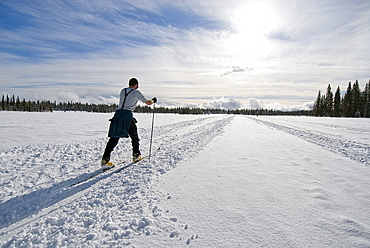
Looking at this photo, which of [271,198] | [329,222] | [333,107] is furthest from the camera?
[333,107]

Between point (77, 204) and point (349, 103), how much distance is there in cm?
7402

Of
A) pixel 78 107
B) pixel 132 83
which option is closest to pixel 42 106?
pixel 78 107

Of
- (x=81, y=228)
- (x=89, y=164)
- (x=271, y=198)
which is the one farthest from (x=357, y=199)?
(x=89, y=164)

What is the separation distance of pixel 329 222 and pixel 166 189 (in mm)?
2443

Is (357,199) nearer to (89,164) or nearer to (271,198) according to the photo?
(271,198)

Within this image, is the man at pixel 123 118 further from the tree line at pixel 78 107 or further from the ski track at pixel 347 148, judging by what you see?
the tree line at pixel 78 107

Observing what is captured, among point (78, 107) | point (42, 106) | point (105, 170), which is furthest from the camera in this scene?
point (78, 107)

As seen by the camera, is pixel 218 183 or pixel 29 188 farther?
pixel 218 183

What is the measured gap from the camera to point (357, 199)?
3.16m

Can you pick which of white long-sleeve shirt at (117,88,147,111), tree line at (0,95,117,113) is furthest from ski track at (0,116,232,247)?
tree line at (0,95,117,113)

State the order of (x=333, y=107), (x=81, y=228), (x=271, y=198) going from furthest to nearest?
(x=333, y=107) → (x=271, y=198) → (x=81, y=228)

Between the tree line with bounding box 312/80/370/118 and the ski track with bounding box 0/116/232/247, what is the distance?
69.1 meters

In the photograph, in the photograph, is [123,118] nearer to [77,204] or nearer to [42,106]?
[77,204]

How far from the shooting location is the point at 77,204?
2.90 meters
